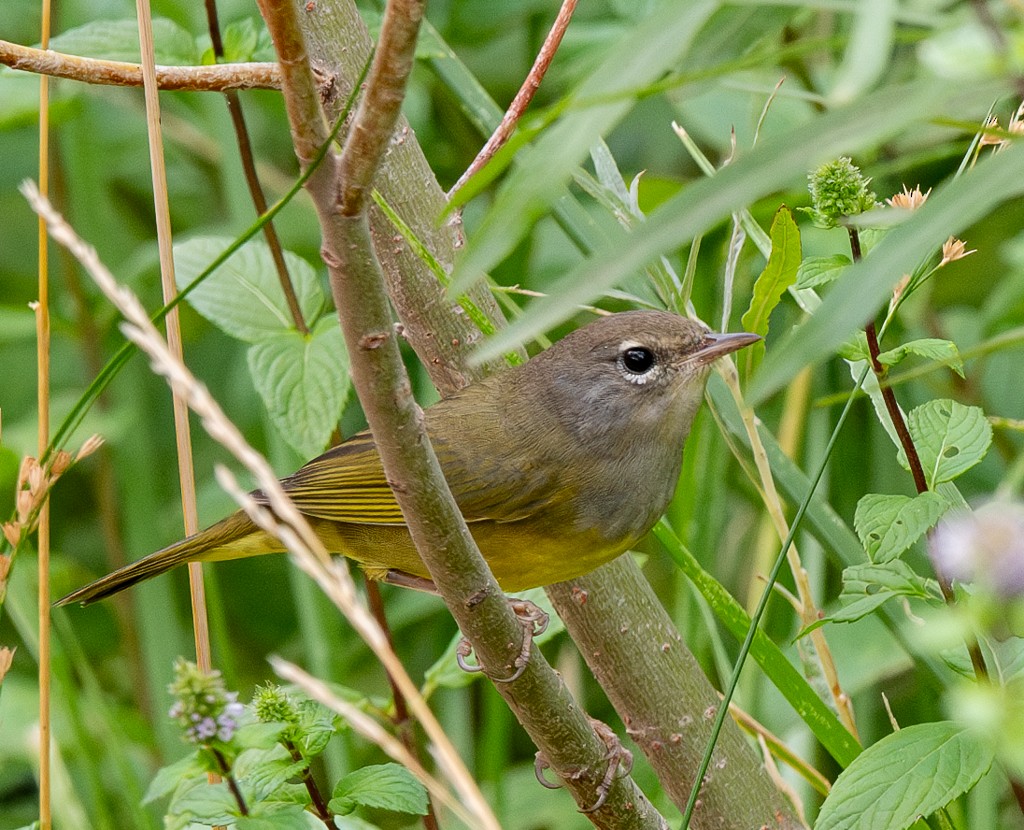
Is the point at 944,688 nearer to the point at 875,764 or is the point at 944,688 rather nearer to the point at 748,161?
the point at 875,764

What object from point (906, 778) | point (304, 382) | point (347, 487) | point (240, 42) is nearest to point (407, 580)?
point (347, 487)

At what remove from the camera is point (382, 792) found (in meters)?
1.67

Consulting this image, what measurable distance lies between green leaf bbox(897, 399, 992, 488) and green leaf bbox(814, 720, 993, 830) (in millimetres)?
327

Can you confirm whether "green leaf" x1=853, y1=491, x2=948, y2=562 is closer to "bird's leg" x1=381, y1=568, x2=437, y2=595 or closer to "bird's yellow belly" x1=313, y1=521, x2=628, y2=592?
"bird's yellow belly" x1=313, y1=521, x2=628, y2=592

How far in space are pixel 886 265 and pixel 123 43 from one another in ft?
6.36

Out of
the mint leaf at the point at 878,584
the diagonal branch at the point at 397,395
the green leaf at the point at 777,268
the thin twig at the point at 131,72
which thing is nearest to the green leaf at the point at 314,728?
the diagonal branch at the point at 397,395

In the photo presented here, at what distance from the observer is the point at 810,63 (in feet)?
11.9

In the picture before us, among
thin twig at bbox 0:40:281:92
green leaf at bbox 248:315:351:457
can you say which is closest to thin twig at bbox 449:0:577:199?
thin twig at bbox 0:40:281:92

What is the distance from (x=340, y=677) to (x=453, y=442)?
29.9 inches

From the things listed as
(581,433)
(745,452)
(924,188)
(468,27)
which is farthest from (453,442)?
(924,188)

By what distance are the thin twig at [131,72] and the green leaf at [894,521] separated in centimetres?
104

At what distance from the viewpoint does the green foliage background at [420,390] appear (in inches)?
110

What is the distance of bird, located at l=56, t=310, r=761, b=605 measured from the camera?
2371mm

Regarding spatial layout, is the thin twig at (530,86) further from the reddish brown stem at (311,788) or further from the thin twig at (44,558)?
the reddish brown stem at (311,788)
